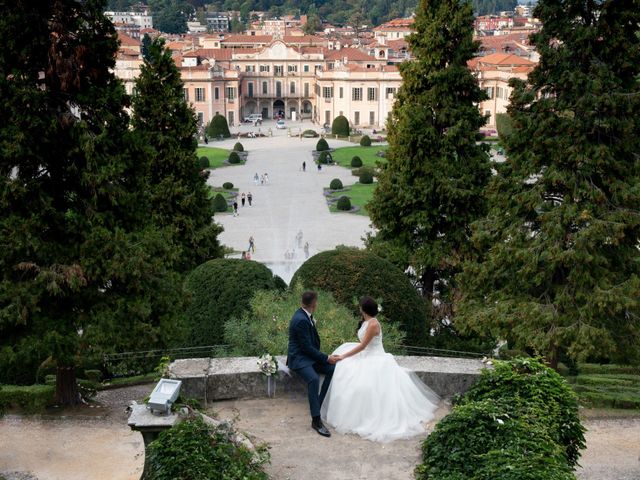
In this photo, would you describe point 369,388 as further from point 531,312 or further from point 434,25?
point 434,25

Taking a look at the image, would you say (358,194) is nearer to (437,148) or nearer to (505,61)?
(437,148)

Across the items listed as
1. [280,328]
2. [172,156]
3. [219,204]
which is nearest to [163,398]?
[280,328]

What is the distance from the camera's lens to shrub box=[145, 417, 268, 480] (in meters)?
5.32

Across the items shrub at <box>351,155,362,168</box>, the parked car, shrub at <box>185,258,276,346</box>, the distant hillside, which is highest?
the distant hillside

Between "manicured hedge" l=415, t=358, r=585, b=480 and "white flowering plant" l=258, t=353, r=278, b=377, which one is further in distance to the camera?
"white flowering plant" l=258, t=353, r=278, b=377

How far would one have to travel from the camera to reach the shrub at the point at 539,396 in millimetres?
6410

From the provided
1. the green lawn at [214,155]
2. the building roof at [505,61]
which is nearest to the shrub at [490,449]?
the green lawn at [214,155]

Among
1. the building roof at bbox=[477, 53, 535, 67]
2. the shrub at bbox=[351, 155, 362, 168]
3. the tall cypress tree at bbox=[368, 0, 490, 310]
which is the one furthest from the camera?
the building roof at bbox=[477, 53, 535, 67]

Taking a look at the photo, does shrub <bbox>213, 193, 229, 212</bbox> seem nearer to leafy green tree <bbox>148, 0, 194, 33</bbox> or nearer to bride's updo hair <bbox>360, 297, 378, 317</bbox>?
bride's updo hair <bbox>360, 297, 378, 317</bbox>

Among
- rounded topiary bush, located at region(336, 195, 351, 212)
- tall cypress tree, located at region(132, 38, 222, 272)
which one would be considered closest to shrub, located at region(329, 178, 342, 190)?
rounded topiary bush, located at region(336, 195, 351, 212)

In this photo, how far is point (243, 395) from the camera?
8.12 m

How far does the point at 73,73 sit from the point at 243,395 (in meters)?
5.77

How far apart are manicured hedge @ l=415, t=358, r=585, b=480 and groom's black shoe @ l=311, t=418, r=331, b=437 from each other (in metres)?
1.18

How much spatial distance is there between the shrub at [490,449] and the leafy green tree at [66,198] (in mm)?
6521
